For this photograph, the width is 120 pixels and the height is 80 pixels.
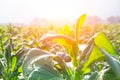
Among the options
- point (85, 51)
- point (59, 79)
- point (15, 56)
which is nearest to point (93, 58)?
point (85, 51)

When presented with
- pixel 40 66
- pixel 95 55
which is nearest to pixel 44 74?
pixel 40 66

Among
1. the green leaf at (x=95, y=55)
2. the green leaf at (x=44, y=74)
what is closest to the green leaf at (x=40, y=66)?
the green leaf at (x=44, y=74)

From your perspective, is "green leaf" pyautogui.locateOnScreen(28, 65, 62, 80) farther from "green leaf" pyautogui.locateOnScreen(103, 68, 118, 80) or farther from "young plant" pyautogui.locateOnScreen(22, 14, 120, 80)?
"green leaf" pyautogui.locateOnScreen(103, 68, 118, 80)

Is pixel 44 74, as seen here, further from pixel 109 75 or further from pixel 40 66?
pixel 109 75

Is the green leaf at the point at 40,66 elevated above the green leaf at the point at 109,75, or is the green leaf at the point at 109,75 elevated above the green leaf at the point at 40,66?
the green leaf at the point at 40,66

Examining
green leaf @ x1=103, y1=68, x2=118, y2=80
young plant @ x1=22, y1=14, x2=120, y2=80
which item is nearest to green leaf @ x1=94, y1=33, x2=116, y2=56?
young plant @ x1=22, y1=14, x2=120, y2=80

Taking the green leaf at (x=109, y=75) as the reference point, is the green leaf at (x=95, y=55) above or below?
above

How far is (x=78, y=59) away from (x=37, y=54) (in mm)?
193

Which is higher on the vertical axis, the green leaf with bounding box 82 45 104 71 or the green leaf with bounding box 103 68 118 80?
the green leaf with bounding box 82 45 104 71

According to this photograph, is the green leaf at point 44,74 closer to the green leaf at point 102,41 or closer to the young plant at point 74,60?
the young plant at point 74,60

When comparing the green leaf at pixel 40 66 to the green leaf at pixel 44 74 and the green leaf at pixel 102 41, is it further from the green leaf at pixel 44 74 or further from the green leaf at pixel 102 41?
the green leaf at pixel 102 41

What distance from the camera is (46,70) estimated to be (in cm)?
115

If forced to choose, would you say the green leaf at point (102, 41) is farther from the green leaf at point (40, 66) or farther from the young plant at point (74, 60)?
the green leaf at point (40, 66)

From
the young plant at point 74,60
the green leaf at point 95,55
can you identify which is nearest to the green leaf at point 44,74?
the young plant at point 74,60
